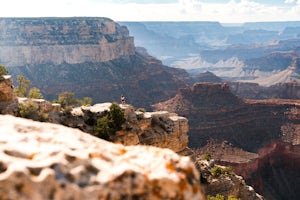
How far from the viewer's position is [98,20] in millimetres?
165125

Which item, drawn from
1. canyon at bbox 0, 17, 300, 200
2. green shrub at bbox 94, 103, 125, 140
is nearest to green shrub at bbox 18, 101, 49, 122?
canyon at bbox 0, 17, 300, 200

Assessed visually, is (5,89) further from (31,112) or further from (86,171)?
(86,171)

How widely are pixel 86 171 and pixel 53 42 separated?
152 m

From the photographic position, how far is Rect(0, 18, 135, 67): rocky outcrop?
14800 centimetres

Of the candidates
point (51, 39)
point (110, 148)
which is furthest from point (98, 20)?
point (110, 148)

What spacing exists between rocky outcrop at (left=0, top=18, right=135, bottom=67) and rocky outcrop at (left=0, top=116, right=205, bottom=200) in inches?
5752

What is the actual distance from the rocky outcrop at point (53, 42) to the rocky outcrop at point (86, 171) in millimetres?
146112

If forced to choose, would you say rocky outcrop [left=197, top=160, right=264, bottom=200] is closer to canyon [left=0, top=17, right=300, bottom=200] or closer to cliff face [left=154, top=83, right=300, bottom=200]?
canyon [left=0, top=17, right=300, bottom=200]

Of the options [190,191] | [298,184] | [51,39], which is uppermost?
[190,191]

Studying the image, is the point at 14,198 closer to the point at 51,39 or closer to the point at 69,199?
the point at 69,199

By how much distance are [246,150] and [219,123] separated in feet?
30.9

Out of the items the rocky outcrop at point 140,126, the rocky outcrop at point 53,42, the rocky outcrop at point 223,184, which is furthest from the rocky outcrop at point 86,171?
the rocky outcrop at point 53,42

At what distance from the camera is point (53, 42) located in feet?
499

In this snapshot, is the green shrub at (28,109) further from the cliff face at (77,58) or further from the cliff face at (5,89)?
the cliff face at (77,58)
